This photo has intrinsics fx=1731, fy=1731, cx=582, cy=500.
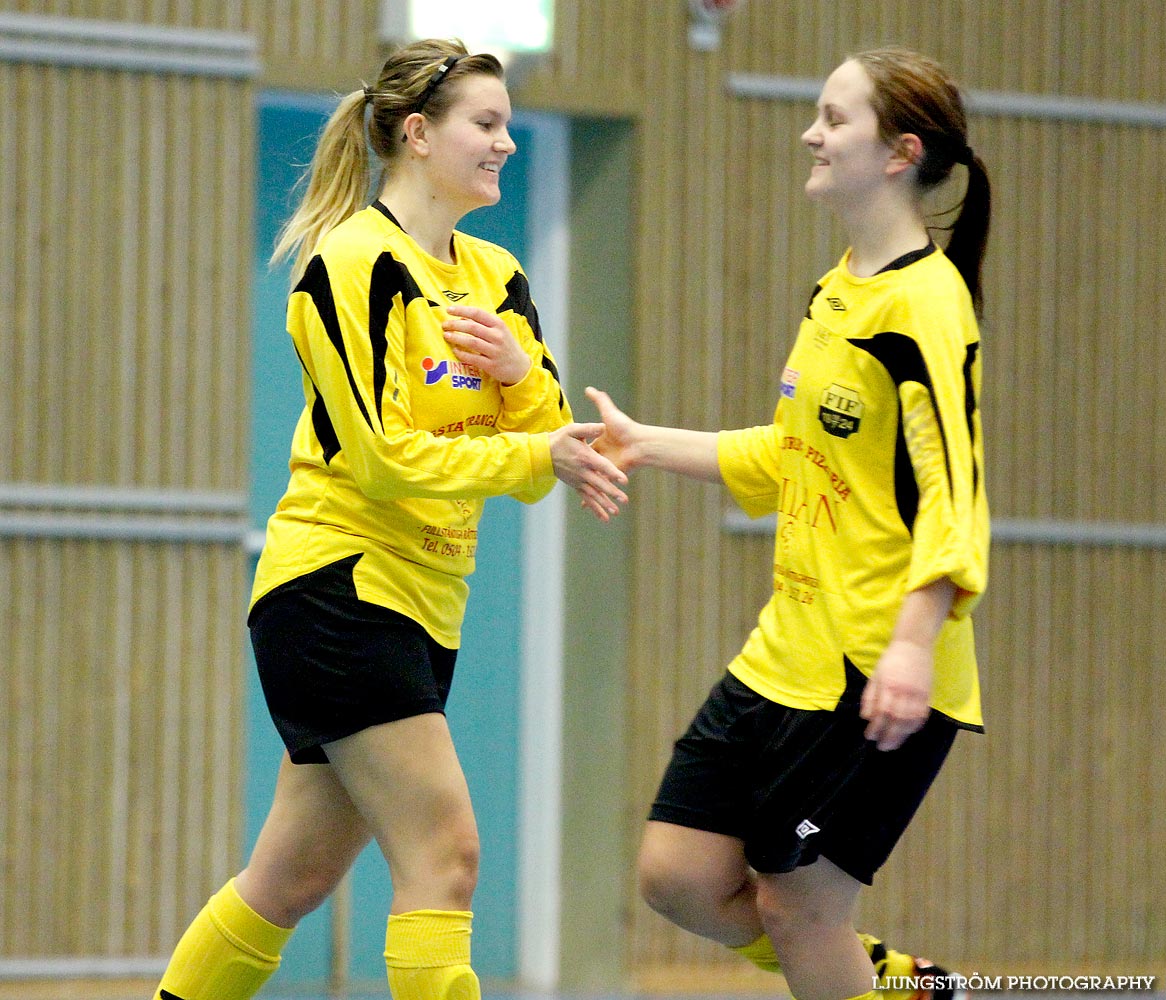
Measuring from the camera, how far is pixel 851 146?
8.30 ft

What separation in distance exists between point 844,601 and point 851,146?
665mm

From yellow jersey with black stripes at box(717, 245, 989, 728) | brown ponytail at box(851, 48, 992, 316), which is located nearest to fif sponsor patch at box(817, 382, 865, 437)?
yellow jersey with black stripes at box(717, 245, 989, 728)

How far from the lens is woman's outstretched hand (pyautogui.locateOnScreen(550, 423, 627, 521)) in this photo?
2486 mm

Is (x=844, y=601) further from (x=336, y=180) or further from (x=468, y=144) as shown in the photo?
(x=336, y=180)

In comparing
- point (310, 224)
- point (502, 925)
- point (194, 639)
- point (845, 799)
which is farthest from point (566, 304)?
point (845, 799)

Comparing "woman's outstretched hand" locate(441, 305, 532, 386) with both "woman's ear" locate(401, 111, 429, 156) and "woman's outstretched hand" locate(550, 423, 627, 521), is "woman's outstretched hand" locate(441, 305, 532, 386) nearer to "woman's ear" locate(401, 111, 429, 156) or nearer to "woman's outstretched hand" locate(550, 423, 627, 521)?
"woman's outstretched hand" locate(550, 423, 627, 521)

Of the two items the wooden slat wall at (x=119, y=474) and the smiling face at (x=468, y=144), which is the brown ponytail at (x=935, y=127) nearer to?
the smiling face at (x=468, y=144)

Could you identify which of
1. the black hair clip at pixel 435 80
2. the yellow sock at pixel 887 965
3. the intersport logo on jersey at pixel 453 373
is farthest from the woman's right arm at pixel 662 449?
the yellow sock at pixel 887 965

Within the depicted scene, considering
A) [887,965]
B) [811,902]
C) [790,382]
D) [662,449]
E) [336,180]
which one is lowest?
[887,965]

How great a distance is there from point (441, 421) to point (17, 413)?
2403 millimetres

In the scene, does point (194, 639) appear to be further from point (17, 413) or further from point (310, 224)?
point (310, 224)

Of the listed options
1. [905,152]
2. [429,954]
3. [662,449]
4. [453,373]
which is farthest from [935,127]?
[429,954]

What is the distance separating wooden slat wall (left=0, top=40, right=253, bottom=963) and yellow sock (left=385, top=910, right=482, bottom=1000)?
238cm

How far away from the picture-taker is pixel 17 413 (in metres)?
4.59
